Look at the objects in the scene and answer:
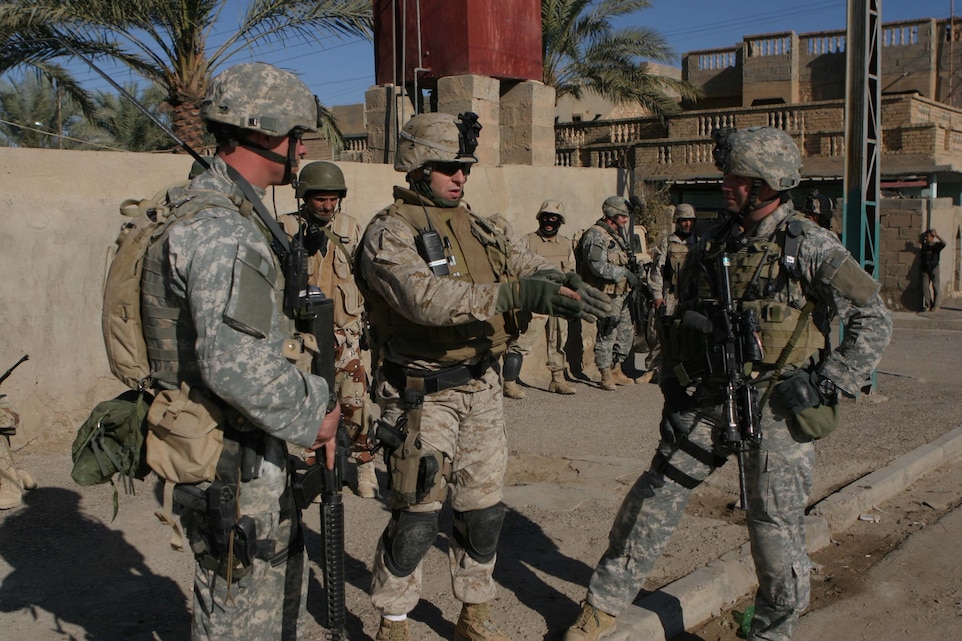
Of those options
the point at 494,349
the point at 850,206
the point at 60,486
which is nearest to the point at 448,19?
the point at 850,206

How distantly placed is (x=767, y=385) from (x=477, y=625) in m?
1.51

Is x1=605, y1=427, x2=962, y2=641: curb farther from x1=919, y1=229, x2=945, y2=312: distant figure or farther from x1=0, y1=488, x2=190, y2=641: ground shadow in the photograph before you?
x1=919, y1=229, x2=945, y2=312: distant figure

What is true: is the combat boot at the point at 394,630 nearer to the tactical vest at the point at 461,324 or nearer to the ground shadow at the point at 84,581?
the ground shadow at the point at 84,581

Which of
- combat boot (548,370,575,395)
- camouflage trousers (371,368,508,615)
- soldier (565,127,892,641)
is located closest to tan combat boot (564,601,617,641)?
soldier (565,127,892,641)

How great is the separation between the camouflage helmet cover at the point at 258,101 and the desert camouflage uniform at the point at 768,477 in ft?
6.58

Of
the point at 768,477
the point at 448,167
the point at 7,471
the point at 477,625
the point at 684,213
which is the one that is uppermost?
the point at 448,167

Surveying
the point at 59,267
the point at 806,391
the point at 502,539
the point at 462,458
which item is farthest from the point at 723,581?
the point at 59,267

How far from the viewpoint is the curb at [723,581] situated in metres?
4.03

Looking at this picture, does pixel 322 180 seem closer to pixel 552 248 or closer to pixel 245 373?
pixel 245 373

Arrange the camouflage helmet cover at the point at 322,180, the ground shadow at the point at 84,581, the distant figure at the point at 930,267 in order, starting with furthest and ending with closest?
the distant figure at the point at 930,267 → the camouflage helmet cover at the point at 322,180 → the ground shadow at the point at 84,581

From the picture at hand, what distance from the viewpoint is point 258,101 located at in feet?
8.73

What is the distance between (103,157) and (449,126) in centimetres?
388

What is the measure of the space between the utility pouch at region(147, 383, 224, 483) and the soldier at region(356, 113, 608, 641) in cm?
106

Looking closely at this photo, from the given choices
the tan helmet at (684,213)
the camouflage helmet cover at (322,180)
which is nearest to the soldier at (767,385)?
the camouflage helmet cover at (322,180)
